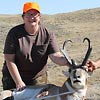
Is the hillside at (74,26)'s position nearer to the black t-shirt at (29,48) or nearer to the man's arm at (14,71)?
the black t-shirt at (29,48)

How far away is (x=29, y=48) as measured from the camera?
8.80 m

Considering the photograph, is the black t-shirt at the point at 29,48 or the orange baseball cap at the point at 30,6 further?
the black t-shirt at the point at 29,48

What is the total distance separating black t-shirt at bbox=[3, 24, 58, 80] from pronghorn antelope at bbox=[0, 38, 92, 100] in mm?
501

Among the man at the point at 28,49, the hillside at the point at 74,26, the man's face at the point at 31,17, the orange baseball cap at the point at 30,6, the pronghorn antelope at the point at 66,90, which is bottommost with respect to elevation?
the hillside at the point at 74,26

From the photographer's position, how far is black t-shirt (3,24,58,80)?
28.8 ft

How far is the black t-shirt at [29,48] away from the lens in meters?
8.77

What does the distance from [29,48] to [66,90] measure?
44.7 inches

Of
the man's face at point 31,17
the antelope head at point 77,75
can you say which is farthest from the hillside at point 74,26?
the antelope head at point 77,75

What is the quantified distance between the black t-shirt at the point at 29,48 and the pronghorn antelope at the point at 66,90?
0.50 metres

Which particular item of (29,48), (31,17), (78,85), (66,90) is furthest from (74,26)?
(78,85)

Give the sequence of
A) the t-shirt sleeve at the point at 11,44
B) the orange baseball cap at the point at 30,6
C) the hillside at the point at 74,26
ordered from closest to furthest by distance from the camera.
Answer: the orange baseball cap at the point at 30,6 → the t-shirt sleeve at the point at 11,44 → the hillside at the point at 74,26

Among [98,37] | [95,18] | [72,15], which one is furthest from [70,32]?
[72,15]

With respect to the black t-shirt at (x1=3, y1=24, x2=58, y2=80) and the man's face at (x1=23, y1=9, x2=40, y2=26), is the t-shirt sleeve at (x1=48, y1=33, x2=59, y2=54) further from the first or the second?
the man's face at (x1=23, y1=9, x2=40, y2=26)

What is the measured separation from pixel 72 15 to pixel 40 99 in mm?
64416
